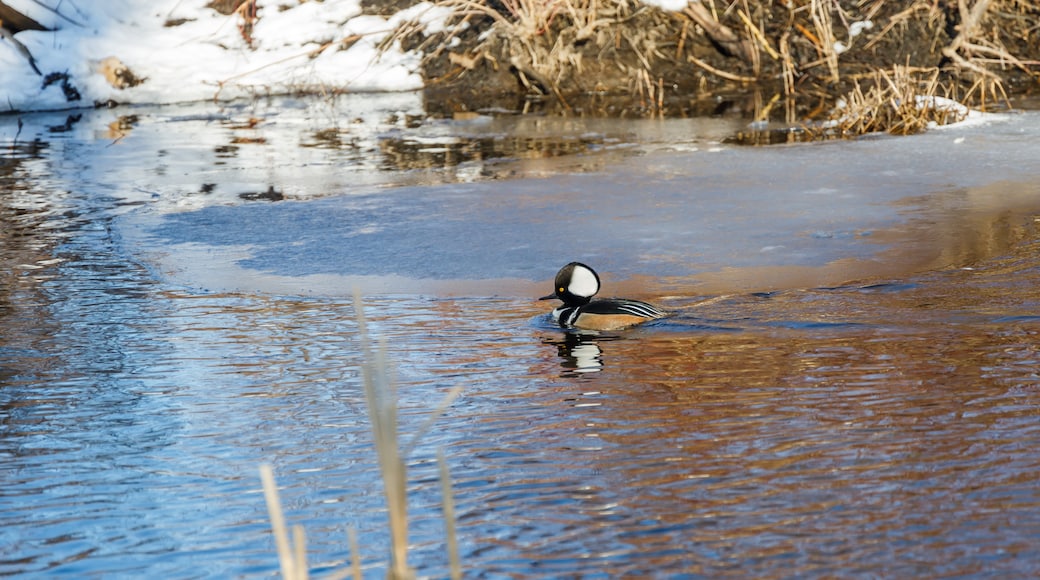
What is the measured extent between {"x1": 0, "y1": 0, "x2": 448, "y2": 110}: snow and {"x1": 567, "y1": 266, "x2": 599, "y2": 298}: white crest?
38.9 ft

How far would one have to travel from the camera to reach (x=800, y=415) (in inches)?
167

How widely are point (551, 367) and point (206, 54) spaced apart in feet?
45.6

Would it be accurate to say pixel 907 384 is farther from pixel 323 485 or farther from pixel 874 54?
pixel 874 54

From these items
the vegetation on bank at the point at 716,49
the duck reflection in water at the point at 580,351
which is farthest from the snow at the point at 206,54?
the duck reflection in water at the point at 580,351

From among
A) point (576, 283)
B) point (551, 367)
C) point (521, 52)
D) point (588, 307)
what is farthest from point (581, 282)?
point (521, 52)

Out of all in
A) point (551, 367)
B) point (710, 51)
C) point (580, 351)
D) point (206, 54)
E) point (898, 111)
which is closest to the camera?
point (551, 367)

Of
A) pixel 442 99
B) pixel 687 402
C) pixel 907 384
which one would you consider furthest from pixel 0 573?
pixel 442 99

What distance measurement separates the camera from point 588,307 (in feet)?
18.9

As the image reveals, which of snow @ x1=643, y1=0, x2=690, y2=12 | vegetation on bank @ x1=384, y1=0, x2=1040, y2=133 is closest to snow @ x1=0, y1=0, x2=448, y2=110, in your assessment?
Result: vegetation on bank @ x1=384, y1=0, x2=1040, y2=133

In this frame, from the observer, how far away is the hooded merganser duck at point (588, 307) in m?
5.66

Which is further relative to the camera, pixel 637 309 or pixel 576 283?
pixel 576 283

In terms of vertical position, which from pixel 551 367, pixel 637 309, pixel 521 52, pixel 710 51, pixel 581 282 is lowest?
pixel 551 367

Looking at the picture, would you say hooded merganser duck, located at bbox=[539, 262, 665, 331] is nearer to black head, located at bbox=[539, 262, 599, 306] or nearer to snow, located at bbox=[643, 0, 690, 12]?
black head, located at bbox=[539, 262, 599, 306]

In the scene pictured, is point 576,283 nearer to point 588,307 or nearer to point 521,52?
point 588,307
